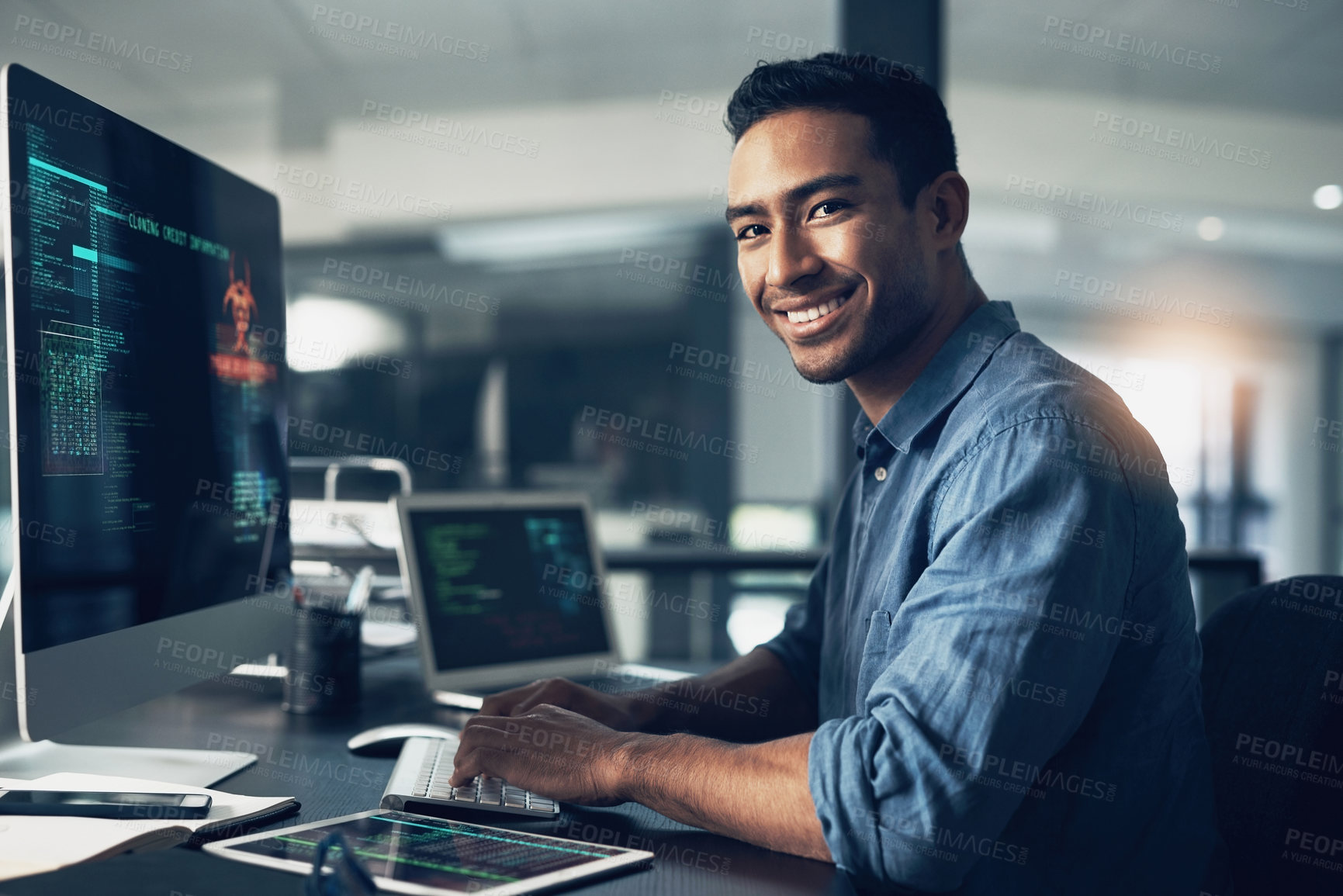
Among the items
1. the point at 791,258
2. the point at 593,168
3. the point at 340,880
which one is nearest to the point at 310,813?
the point at 340,880

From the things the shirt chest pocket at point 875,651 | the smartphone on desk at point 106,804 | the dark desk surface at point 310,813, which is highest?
the shirt chest pocket at point 875,651

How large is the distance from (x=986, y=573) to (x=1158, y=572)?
0.22 metres

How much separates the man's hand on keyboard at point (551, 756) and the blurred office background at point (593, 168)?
2.70m

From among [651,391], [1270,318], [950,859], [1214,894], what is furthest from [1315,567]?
[950,859]

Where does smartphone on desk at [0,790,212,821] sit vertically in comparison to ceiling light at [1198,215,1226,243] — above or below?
below

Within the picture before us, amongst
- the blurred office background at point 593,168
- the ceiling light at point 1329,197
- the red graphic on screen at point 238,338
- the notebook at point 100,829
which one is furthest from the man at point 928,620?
the ceiling light at point 1329,197

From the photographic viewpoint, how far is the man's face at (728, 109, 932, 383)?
1.05 m

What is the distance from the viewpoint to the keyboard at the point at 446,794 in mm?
814

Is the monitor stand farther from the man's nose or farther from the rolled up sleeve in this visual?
the man's nose

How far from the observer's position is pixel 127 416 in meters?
0.91

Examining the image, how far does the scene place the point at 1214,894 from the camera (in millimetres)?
916

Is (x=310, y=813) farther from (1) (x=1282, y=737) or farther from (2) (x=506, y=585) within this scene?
(1) (x=1282, y=737)

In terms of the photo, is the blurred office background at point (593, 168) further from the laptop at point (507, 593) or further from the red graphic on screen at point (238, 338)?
the red graphic on screen at point (238, 338)

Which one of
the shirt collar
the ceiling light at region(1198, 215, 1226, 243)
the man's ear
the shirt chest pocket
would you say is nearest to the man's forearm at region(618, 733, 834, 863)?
the shirt chest pocket
